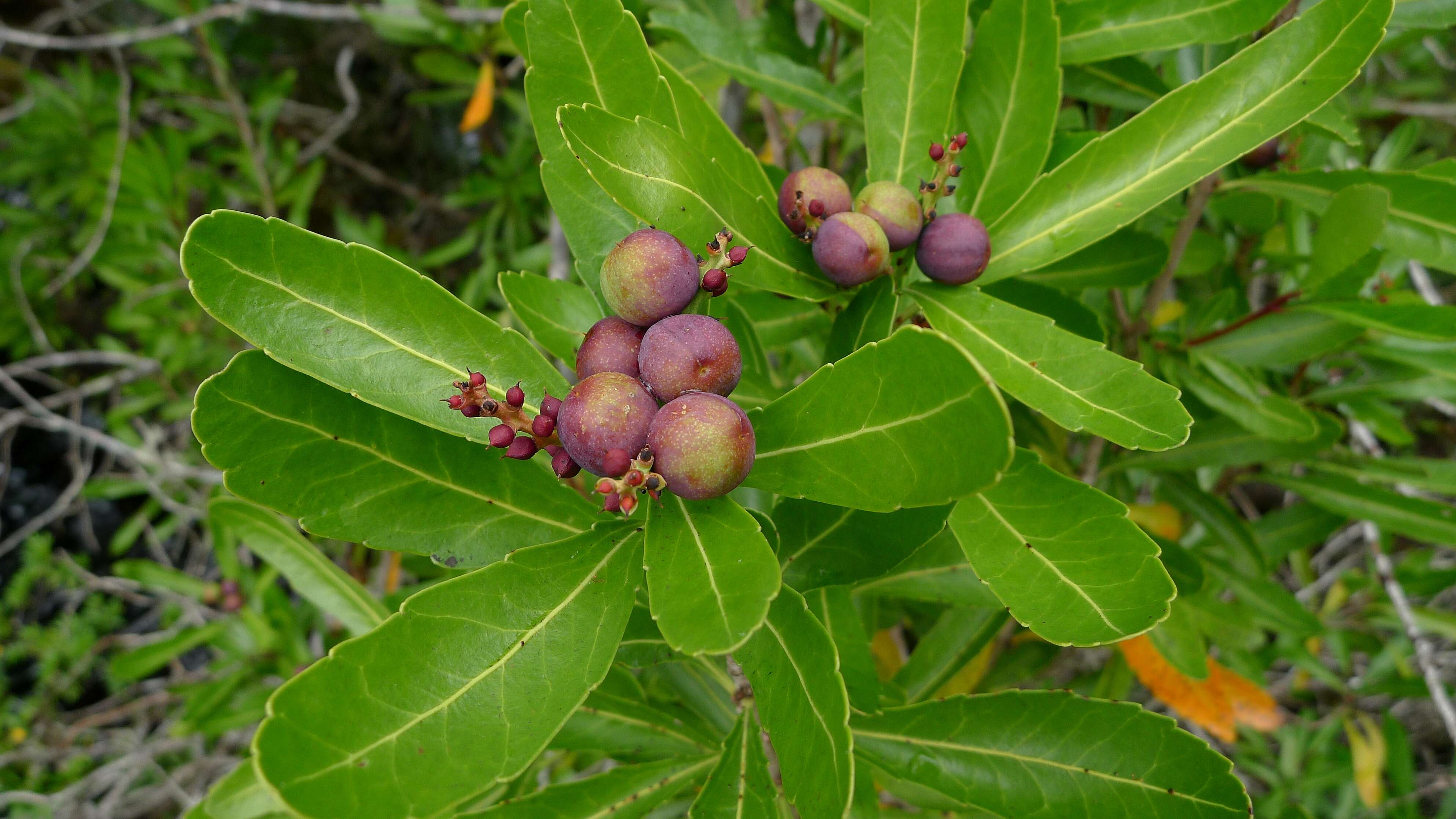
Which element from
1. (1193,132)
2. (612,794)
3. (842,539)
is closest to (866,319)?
(842,539)

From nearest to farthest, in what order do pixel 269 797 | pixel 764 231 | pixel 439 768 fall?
pixel 439 768 → pixel 764 231 → pixel 269 797

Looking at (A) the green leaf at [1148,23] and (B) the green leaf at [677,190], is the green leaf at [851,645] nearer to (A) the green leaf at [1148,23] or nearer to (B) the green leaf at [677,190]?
(B) the green leaf at [677,190]

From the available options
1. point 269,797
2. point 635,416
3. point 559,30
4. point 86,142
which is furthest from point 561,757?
point 86,142

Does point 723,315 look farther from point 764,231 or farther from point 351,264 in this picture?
point 351,264

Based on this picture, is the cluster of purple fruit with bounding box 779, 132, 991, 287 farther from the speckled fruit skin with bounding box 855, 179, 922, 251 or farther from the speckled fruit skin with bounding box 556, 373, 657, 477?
the speckled fruit skin with bounding box 556, 373, 657, 477

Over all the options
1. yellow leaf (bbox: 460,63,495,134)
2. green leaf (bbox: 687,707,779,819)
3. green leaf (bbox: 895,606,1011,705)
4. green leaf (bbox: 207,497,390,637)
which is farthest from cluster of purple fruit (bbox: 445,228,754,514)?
yellow leaf (bbox: 460,63,495,134)
